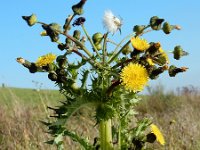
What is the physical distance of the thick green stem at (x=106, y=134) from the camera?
6.64 feet

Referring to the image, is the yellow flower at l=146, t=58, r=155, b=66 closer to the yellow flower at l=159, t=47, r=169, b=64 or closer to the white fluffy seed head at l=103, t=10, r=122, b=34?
the yellow flower at l=159, t=47, r=169, b=64

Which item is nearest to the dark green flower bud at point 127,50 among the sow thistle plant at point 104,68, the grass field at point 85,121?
the sow thistle plant at point 104,68

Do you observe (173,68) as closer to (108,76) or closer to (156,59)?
(156,59)

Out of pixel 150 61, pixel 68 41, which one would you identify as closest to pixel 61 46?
pixel 68 41

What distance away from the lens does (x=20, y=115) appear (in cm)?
759

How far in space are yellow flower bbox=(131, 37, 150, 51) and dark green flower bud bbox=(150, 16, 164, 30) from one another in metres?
0.08

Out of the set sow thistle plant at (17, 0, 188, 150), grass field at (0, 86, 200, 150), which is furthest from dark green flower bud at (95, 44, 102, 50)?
grass field at (0, 86, 200, 150)

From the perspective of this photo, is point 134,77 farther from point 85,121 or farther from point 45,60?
point 85,121

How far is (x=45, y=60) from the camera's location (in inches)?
78.7

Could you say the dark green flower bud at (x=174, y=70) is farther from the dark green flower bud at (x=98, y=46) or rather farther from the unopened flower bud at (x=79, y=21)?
the unopened flower bud at (x=79, y=21)

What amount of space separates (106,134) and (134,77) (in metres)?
0.38

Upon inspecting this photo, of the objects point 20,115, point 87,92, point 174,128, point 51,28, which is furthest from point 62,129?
point 20,115

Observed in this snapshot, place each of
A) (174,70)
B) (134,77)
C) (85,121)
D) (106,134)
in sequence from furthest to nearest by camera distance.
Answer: (85,121) < (106,134) < (174,70) < (134,77)

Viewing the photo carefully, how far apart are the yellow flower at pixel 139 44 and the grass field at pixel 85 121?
89 centimetres
